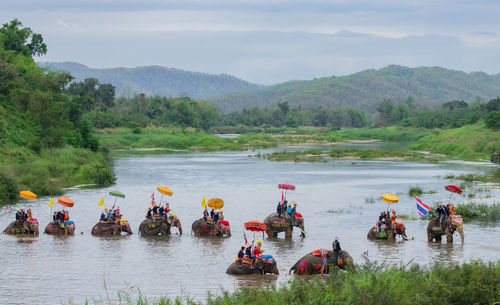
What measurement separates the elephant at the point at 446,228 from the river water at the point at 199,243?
0.53 m

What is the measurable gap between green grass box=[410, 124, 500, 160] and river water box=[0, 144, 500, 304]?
27.0 meters

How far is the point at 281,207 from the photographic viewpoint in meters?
34.3

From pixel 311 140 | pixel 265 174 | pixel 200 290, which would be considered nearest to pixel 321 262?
pixel 200 290

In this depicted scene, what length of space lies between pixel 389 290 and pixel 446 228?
15.2 meters

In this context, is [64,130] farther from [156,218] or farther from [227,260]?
[227,260]

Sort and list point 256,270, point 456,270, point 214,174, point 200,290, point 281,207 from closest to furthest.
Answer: point 456,270
point 200,290
point 256,270
point 281,207
point 214,174

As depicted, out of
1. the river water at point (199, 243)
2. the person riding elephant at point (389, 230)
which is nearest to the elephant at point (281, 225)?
the river water at point (199, 243)

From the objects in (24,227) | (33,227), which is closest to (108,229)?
(33,227)

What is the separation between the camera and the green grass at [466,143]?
9000 cm

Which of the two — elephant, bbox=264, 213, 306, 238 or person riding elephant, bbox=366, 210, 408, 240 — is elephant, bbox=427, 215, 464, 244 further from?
elephant, bbox=264, 213, 306, 238

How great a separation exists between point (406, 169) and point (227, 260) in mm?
50390

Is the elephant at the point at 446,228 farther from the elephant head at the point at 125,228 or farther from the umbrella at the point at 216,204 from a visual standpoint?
the elephant head at the point at 125,228

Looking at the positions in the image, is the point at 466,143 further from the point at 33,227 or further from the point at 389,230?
the point at 33,227

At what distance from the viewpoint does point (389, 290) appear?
18.8 metres
